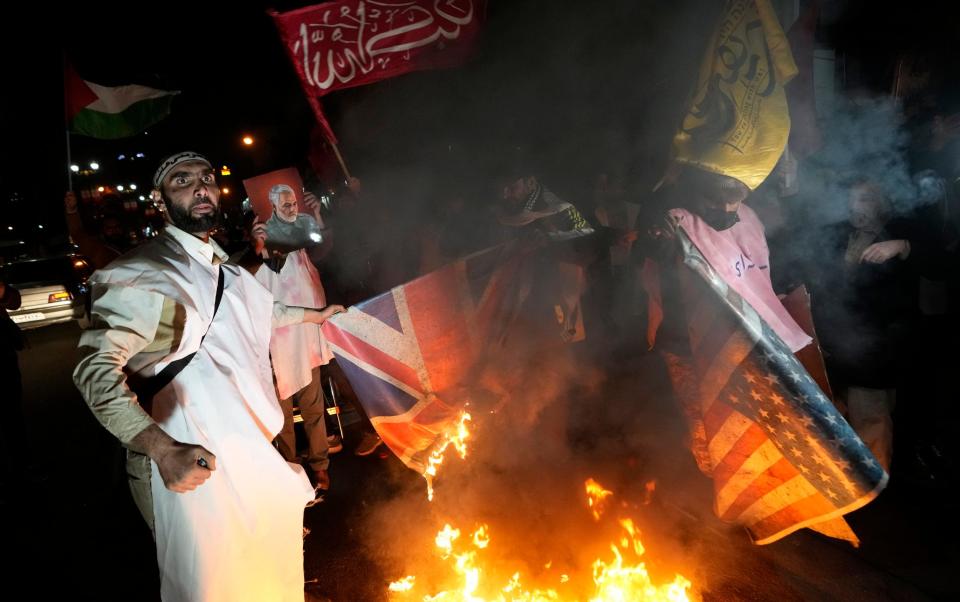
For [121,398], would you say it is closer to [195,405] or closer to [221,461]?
[195,405]

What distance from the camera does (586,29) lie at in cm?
597

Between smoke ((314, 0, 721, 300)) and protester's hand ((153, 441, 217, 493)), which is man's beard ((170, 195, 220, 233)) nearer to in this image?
protester's hand ((153, 441, 217, 493))

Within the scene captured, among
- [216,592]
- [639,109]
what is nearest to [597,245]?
[639,109]

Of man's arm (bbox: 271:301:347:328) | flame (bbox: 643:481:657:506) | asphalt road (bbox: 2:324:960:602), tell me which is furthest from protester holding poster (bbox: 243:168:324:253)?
flame (bbox: 643:481:657:506)

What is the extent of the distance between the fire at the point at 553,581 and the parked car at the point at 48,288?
40.4 feet

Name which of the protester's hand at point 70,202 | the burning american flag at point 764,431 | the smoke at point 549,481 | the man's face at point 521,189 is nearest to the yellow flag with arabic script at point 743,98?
the burning american flag at point 764,431

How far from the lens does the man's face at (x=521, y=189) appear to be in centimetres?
475

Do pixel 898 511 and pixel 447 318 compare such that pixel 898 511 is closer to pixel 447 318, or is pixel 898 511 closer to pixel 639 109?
pixel 447 318

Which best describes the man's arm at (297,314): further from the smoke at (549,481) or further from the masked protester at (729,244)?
the masked protester at (729,244)

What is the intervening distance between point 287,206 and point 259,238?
425mm

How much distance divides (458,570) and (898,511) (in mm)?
3201

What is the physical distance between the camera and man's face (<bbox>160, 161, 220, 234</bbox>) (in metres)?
2.43

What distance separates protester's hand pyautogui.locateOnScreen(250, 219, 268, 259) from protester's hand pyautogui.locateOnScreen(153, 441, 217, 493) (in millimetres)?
2478

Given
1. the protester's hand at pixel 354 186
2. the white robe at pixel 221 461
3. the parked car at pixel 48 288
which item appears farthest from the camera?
the parked car at pixel 48 288
